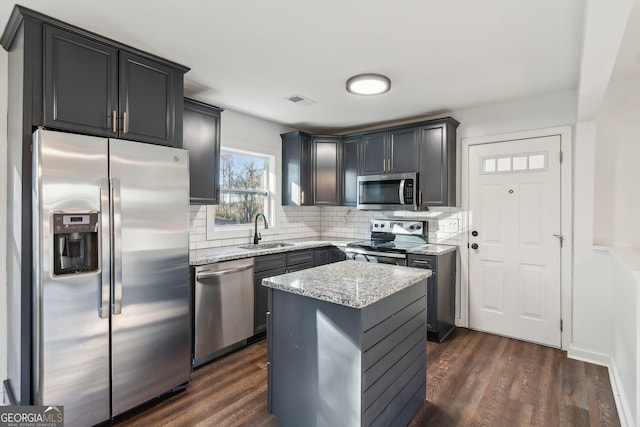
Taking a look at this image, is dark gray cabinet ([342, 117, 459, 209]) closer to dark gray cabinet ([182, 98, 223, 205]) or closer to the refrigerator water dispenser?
dark gray cabinet ([182, 98, 223, 205])

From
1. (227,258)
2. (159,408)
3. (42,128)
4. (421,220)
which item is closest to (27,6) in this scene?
(42,128)

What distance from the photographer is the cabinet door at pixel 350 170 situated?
172 inches

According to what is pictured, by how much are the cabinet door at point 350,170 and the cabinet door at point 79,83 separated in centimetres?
285

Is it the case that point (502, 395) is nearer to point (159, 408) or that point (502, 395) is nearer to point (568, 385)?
point (568, 385)

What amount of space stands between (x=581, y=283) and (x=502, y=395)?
1.39 m

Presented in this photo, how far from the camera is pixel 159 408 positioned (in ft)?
7.38

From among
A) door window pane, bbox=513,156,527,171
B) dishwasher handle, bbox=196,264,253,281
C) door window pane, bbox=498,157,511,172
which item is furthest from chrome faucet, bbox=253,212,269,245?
door window pane, bbox=513,156,527,171

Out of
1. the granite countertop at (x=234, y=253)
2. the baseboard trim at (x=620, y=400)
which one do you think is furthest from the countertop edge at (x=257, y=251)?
the baseboard trim at (x=620, y=400)

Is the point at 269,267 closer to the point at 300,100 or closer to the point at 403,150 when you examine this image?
the point at 300,100

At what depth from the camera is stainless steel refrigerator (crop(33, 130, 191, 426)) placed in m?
1.83

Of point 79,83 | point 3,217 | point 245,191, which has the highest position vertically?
point 79,83

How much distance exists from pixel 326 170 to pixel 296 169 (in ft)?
1.40

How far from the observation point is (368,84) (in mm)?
2812

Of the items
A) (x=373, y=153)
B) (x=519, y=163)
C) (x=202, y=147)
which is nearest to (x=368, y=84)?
(x=373, y=153)
